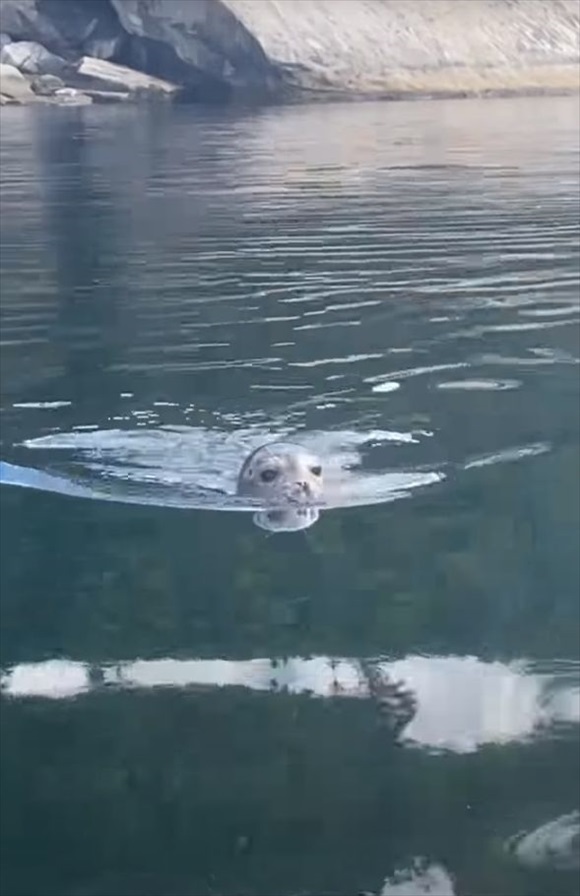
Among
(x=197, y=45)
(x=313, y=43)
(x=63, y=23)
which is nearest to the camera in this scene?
(x=313, y=43)

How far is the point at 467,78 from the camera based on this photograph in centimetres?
3503

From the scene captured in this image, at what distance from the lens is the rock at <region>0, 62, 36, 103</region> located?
3341cm

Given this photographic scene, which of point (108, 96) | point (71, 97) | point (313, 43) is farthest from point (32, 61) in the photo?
point (313, 43)

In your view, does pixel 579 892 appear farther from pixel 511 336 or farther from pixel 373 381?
pixel 511 336

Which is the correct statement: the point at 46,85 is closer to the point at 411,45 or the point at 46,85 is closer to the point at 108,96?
the point at 108,96

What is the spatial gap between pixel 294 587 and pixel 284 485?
35.8 inches

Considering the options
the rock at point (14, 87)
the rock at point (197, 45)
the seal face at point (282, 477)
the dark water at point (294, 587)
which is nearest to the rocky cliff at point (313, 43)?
the rock at point (197, 45)

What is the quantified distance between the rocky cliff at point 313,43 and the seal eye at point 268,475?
28.9m

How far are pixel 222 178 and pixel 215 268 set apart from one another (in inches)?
231

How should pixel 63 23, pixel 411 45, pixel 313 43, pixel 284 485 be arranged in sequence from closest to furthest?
pixel 284 485 → pixel 313 43 → pixel 411 45 → pixel 63 23

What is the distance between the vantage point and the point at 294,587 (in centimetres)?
508

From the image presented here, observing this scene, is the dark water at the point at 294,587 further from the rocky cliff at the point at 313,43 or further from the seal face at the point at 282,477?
the rocky cliff at the point at 313,43

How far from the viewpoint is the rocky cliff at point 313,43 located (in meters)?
34.4

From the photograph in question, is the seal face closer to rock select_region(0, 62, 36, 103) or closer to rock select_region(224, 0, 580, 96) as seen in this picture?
rock select_region(0, 62, 36, 103)
